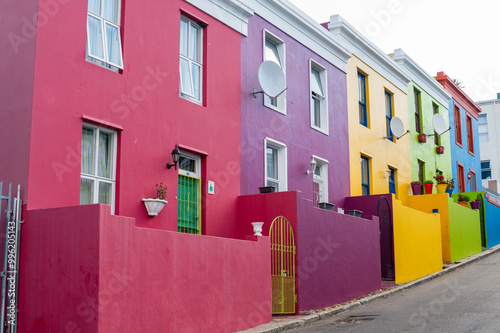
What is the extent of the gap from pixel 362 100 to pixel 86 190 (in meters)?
12.8

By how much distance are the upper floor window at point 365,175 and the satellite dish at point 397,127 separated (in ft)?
6.40

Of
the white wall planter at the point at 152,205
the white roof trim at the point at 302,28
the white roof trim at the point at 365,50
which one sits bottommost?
the white wall planter at the point at 152,205

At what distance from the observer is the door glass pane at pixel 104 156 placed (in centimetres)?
1113

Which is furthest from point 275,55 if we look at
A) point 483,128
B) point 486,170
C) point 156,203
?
point 486,170

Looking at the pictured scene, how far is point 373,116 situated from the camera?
2173cm

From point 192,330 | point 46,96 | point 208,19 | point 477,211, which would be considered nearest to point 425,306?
point 192,330

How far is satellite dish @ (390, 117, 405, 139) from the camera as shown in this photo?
22438 millimetres

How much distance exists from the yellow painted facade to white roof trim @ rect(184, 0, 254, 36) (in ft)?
22.9

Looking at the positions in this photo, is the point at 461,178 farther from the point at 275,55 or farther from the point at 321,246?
the point at 321,246

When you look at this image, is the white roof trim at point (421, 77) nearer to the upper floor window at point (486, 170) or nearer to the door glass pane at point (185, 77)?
the door glass pane at point (185, 77)

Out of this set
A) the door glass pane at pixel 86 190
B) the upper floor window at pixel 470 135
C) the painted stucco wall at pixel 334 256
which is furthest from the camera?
the upper floor window at pixel 470 135

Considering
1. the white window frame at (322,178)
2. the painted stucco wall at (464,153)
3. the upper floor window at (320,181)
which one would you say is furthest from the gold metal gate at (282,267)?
the painted stucco wall at (464,153)

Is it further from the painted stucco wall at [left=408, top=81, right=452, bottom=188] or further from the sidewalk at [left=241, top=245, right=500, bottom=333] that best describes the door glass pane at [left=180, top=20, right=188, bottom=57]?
the painted stucco wall at [left=408, top=81, right=452, bottom=188]

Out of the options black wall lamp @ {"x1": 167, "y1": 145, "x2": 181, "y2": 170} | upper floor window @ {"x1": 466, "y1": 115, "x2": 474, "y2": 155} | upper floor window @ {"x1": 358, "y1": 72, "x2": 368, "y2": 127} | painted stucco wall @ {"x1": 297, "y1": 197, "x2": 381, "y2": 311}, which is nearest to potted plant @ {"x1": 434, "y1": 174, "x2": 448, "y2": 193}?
upper floor window @ {"x1": 358, "y1": 72, "x2": 368, "y2": 127}
